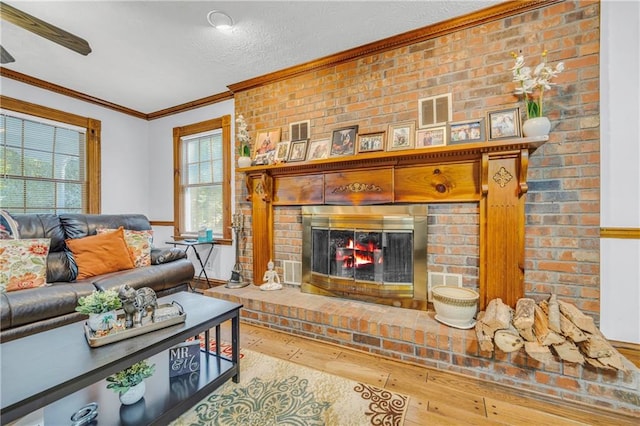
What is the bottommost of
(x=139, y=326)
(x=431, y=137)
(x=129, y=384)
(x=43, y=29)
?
(x=129, y=384)

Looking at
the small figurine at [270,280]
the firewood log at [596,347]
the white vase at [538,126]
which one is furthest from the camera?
the small figurine at [270,280]

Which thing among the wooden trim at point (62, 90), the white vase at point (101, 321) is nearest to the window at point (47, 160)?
the wooden trim at point (62, 90)

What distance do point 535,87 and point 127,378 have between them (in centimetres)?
299

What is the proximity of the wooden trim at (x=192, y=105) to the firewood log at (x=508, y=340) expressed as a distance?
360 cm

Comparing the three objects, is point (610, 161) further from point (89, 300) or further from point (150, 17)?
point (150, 17)

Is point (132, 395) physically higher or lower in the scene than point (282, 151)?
lower

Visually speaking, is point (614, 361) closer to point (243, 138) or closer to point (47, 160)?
point (243, 138)

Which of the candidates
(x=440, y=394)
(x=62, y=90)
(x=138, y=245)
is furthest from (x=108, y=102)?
(x=440, y=394)

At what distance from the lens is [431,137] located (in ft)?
7.25

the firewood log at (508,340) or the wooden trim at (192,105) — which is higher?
the wooden trim at (192,105)

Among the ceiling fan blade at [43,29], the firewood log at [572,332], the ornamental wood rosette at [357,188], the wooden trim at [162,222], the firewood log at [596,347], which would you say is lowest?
the firewood log at [596,347]

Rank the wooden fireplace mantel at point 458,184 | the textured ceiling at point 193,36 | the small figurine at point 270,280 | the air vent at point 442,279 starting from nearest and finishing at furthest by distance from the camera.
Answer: the wooden fireplace mantel at point 458,184 → the textured ceiling at point 193,36 → the air vent at point 442,279 → the small figurine at point 270,280

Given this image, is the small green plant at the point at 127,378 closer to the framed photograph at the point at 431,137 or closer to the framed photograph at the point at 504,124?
the framed photograph at the point at 431,137

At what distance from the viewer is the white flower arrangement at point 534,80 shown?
1801 millimetres
